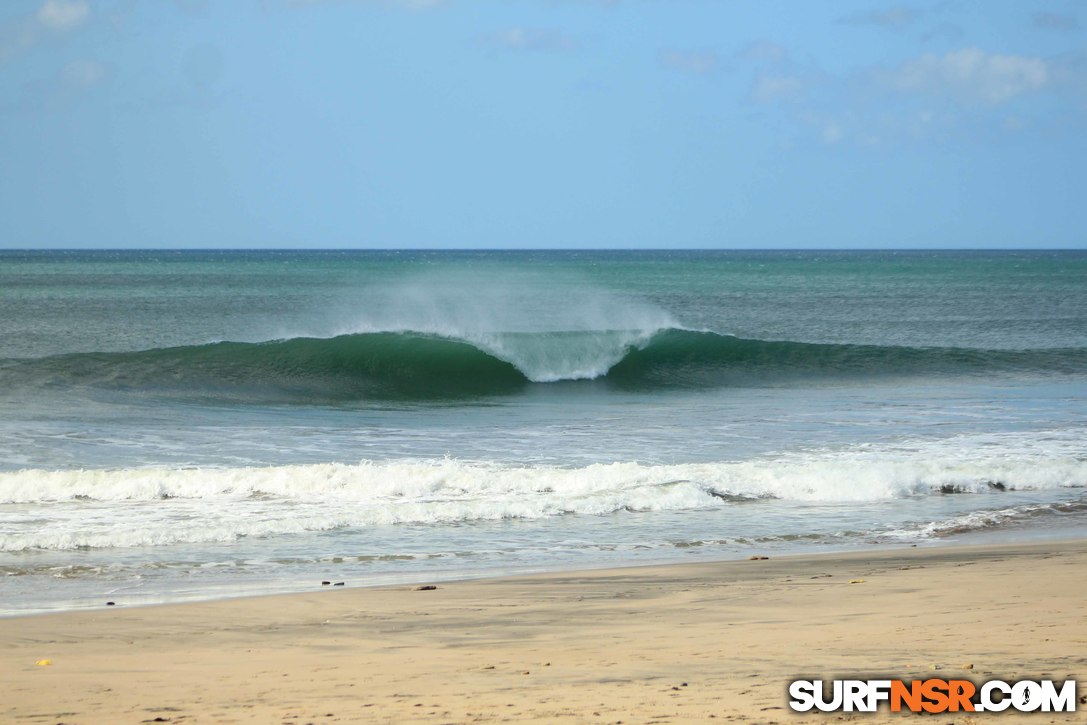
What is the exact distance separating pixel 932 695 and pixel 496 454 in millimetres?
9531

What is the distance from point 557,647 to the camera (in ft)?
18.3

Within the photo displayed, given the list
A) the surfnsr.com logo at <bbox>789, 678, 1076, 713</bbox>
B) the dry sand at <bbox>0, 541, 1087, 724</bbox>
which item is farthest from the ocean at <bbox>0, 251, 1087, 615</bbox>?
the surfnsr.com logo at <bbox>789, 678, 1076, 713</bbox>

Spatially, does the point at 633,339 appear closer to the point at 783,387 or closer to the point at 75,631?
the point at 783,387

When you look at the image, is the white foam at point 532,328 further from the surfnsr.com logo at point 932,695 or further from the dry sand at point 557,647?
the surfnsr.com logo at point 932,695

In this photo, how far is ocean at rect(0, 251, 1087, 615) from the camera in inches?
352

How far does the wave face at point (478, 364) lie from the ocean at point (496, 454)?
10 centimetres

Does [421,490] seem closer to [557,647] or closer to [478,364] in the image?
[557,647]

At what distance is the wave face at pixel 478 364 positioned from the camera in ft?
71.9

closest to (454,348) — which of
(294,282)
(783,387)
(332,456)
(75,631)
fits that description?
(783,387)

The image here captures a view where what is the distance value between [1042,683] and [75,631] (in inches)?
191

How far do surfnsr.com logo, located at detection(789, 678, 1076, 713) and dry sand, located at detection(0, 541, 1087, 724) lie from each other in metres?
0.09

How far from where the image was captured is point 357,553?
884 cm

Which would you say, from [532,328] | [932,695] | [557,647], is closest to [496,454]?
[557,647]

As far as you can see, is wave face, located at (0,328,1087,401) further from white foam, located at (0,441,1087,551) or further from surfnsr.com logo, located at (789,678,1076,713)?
surfnsr.com logo, located at (789,678,1076,713)
